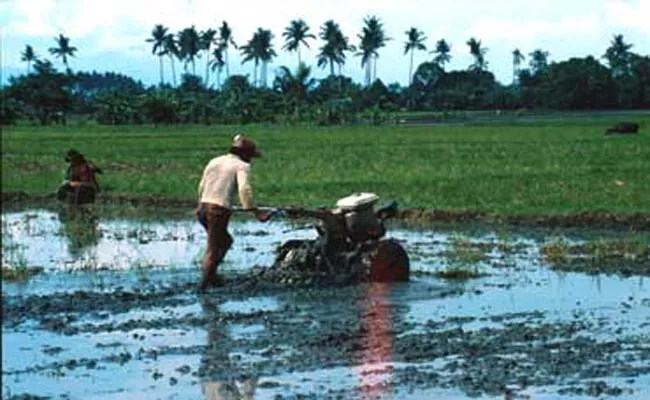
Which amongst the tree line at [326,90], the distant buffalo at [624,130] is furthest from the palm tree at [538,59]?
the distant buffalo at [624,130]

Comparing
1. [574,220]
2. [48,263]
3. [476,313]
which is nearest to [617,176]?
[574,220]

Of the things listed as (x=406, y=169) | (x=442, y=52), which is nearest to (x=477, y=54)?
(x=442, y=52)

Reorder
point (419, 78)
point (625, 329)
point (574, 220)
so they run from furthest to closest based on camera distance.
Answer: point (419, 78), point (574, 220), point (625, 329)

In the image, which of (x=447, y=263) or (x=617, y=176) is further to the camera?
(x=617, y=176)

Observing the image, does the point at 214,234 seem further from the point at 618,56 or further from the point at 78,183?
the point at 618,56

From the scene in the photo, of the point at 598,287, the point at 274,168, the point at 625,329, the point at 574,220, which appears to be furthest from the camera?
the point at 274,168

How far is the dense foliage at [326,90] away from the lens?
78688 mm

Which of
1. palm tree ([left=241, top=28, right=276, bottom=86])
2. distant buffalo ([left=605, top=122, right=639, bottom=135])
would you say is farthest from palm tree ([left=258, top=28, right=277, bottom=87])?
distant buffalo ([left=605, top=122, right=639, bottom=135])

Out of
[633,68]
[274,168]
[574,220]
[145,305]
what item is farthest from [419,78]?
[145,305]

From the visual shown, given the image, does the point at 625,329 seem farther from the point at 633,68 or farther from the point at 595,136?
the point at 633,68

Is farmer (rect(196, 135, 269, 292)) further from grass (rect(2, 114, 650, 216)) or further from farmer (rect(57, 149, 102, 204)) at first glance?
farmer (rect(57, 149, 102, 204))

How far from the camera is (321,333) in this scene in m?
9.76

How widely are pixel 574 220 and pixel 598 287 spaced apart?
6.94 meters

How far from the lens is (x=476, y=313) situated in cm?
1087
